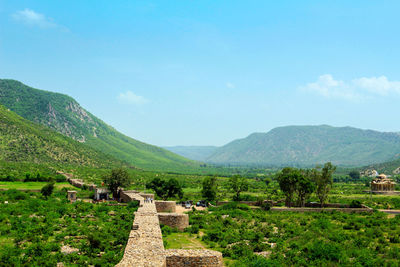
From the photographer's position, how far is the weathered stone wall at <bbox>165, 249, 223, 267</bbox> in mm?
15673

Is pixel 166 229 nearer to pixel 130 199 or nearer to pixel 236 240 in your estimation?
pixel 236 240

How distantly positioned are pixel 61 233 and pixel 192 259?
1330 centimetres

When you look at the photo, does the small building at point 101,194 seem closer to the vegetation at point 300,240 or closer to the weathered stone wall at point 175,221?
the vegetation at point 300,240

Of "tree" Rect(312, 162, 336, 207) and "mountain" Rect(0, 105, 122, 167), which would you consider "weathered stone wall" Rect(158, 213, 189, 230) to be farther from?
"mountain" Rect(0, 105, 122, 167)

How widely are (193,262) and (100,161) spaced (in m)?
126

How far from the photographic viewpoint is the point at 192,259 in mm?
15734

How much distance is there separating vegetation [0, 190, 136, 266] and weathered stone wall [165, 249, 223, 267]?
447 cm

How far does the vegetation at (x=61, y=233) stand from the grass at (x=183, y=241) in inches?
130

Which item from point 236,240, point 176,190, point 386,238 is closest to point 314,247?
point 236,240

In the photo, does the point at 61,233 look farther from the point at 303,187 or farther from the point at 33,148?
the point at 33,148

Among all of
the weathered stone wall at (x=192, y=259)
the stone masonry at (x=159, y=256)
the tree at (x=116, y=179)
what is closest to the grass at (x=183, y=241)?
the stone masonry at (x=159, y=256)

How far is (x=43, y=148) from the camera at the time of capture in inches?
4432

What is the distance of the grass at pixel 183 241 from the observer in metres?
23.5

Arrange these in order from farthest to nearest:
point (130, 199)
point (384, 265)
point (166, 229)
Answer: point (130, 199), point (166, 229), point (384, 265)
